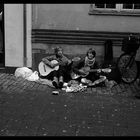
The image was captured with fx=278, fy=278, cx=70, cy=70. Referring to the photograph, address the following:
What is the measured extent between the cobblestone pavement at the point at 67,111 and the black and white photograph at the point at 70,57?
0.02m

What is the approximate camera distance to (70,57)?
320 inches

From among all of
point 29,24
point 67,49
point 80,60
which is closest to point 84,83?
point 80,60

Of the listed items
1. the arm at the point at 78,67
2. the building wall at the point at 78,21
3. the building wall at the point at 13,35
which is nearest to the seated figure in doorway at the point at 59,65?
the arm at the point at 78,67

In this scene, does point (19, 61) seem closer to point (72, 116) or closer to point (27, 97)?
point (27, 97)

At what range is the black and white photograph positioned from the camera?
6.00m

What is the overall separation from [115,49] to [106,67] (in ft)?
2.42

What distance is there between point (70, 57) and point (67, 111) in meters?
3.24

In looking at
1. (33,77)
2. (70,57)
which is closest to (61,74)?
(33,77)

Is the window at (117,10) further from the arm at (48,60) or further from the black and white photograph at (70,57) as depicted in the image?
the arm at (48,60)

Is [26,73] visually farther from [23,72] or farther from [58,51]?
[58,51]

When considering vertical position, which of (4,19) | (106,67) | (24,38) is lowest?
(106,67)

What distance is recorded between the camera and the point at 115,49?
8.07 m

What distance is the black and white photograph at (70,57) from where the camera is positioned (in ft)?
19.7

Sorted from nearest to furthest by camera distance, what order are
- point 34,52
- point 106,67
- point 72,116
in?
1. point 72,116
2. point 106,67
3. point 34,52
